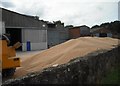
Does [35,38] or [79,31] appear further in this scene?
[79,31]

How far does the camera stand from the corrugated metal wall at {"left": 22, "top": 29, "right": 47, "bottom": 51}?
124ft

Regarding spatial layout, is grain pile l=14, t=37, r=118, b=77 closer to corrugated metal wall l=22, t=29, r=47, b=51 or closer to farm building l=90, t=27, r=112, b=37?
corrugated metal wall l=22, t=29, r=47, b=51

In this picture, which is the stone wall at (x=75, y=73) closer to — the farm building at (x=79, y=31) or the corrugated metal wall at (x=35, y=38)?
the corrugated metal wall at (x=35, y=38)

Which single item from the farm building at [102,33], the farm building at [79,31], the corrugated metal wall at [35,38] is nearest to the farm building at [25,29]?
the corrugated metal wall at [35,38]

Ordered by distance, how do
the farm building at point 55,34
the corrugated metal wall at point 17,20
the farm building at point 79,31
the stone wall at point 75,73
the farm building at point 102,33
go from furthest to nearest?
the farm building at point 79,31 → the farm building at point 102,33 → the farm building at point 55,34 → the corrugated metal wall at point 17,20 → the stone wall at point 75,73

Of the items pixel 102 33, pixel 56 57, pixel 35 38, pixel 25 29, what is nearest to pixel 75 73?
pixel 56 57

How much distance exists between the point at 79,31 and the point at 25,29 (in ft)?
72.9

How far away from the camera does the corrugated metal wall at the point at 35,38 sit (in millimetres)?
37938

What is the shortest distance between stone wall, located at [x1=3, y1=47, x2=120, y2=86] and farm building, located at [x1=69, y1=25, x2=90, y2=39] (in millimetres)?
45616

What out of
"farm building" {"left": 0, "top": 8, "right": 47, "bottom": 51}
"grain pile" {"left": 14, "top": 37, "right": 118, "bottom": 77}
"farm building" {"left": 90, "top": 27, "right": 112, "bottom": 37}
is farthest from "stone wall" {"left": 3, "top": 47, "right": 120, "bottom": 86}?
"farm building" {"left": 90, "top": 27, "right": 112, "bottom": 37}

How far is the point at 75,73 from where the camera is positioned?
25.1 feet

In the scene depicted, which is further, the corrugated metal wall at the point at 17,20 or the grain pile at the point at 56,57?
the corrugated metal wall at the point at 17,20

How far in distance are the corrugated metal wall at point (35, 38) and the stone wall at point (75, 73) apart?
88.1ft

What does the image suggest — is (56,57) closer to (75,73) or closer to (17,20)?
(75,73)
